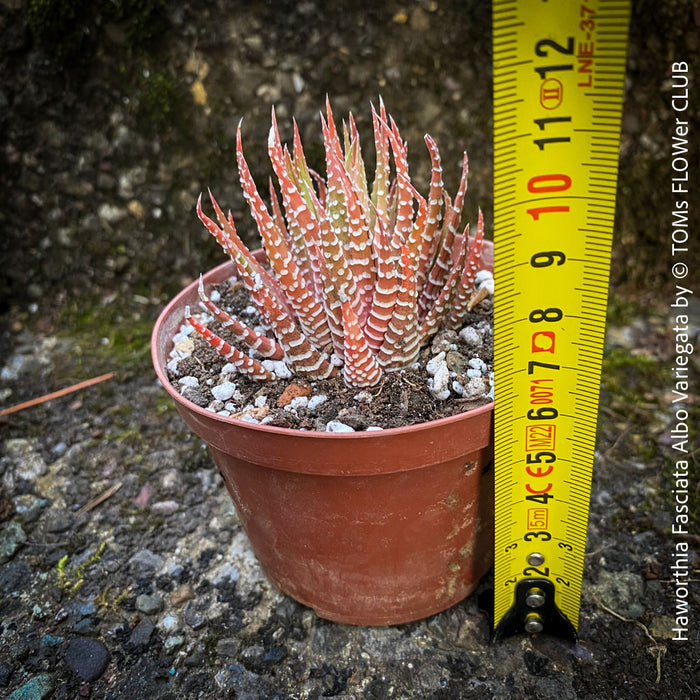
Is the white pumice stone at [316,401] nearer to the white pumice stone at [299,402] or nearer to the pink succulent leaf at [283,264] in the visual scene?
the white pumice stone at [299,402]

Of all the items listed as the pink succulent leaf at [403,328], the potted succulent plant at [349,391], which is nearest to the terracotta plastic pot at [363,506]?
the potted succulent plant at [349,391]

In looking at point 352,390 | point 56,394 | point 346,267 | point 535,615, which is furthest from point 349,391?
point 56,394

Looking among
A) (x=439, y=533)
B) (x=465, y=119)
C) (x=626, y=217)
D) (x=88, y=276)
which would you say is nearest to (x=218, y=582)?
(x=439, y=533)

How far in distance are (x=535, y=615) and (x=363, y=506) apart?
45 centimetres

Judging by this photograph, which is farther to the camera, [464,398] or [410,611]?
[410,611]

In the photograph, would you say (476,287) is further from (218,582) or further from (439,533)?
(218,582)

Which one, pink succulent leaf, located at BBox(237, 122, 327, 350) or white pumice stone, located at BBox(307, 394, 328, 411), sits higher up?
pink succulent leaf, located at BBox(237, 122, 327, 350)

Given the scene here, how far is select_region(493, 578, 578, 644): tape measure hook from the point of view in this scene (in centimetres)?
119

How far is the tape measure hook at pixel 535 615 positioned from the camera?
1188 mm

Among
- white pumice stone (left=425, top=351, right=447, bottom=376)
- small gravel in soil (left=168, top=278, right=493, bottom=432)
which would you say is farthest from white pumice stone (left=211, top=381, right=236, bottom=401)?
white pumice stone (left=425, top=351, right=447, bottom=376)

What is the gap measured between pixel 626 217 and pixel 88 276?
76.1 inches

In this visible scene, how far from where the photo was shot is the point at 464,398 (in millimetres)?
1104

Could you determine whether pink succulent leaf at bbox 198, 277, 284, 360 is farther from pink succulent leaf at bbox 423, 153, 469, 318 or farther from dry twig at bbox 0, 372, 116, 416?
dry twig at bbox 0, 372, 116, 416

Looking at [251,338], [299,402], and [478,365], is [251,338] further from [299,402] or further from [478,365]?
[478,365]
